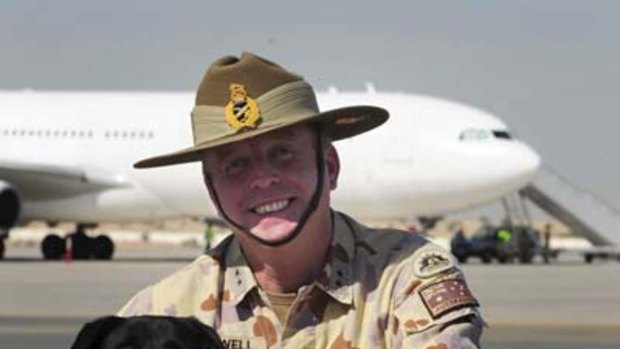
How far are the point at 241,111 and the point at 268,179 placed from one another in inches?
6.8

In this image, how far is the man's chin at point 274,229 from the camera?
3939mm

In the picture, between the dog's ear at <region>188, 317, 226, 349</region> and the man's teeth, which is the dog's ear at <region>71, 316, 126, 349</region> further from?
the man's teeth

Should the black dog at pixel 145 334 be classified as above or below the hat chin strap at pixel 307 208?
below

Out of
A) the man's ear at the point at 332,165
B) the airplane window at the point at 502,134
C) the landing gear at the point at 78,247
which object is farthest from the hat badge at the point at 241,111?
the landing gear at the point at 78,247

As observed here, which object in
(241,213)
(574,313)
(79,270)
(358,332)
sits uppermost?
(241,213)

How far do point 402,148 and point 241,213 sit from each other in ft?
124

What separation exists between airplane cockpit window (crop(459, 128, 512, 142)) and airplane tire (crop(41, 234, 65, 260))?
1085 centimetres

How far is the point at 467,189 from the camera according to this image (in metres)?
42.5

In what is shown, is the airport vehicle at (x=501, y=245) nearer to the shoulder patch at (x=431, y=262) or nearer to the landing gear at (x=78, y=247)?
the landing gear at (x=78, y=247)

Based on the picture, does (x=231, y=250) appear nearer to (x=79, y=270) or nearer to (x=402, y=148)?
(x=79, y=270)

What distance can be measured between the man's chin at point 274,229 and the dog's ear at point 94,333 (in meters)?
0.53

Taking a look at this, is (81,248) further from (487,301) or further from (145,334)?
(145,334)

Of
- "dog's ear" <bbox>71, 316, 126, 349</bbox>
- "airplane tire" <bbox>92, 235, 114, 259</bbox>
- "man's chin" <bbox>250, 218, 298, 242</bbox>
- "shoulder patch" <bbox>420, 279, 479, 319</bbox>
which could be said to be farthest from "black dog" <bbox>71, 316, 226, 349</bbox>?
"airplane tire" <bbox>92, 235, 114, 259</bbox>

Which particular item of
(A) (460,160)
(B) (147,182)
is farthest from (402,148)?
(B) (147,182)
